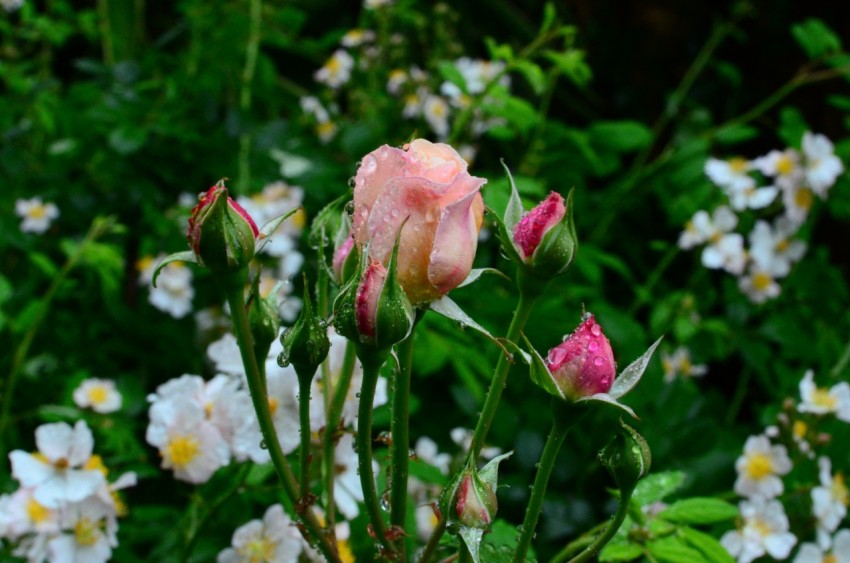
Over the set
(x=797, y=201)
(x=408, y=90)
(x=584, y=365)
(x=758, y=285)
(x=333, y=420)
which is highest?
(x=584, y=365)

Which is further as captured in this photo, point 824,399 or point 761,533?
point 824,399

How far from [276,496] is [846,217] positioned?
52.3 inches

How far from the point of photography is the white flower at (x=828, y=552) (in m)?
0.96

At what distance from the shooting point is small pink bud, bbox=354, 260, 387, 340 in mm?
472

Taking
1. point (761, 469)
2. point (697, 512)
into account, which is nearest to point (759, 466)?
point (761, 469)

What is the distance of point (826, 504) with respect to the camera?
1.00 meters

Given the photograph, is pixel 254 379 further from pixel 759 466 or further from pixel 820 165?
pixel 820 165

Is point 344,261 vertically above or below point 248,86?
above

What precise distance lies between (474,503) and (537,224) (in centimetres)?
17

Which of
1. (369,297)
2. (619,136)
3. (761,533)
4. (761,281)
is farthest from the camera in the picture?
(761,281)

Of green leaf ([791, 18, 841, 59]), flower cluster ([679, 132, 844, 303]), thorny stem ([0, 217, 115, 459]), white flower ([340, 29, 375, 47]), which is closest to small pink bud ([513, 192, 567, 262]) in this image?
thorny stem ([0, 217, 115, 459])

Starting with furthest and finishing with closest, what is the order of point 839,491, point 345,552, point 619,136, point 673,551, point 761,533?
point 619,136 < point 839,491 < point 761,533 < point 345,552 < point 673,551

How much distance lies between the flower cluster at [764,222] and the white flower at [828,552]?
0.67 meters

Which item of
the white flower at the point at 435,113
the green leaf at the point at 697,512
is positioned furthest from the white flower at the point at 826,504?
the white flower at the point at 435,113
